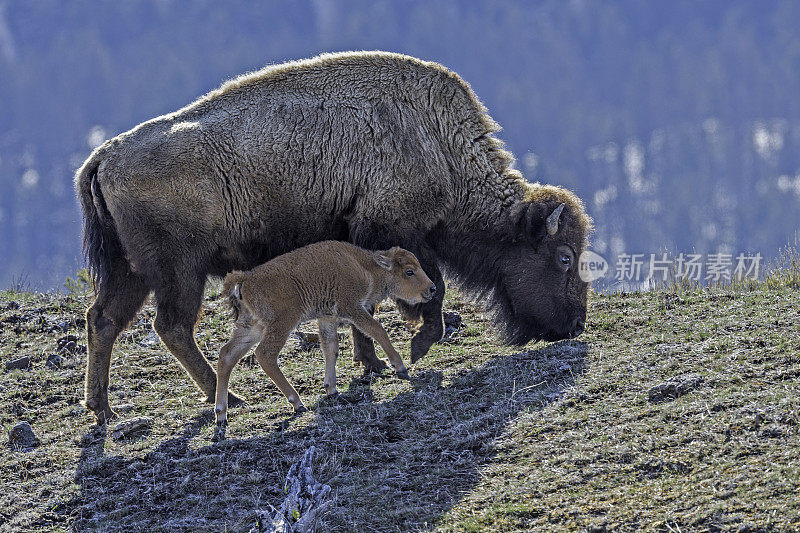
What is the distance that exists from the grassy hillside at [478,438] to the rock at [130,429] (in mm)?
77

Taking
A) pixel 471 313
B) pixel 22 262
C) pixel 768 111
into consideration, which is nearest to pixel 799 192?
pixel 768 111

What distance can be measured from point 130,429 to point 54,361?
7.21ft

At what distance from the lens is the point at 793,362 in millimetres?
6379

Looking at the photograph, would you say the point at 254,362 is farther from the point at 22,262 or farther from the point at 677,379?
the point at 22,262

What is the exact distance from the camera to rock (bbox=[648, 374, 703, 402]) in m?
6.12

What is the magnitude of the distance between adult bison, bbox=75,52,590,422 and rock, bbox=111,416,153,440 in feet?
1.77

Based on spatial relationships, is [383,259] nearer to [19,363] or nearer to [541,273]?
[541,273]

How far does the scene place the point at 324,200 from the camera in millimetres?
8211

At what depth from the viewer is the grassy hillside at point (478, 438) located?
4.93m

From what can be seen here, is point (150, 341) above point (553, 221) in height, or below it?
below

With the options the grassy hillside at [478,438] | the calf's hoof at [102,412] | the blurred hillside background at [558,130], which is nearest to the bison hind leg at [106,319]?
the calf's hoof at [102,412]

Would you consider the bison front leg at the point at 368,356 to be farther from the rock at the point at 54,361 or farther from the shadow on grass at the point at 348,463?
the rock at the point at 54,361

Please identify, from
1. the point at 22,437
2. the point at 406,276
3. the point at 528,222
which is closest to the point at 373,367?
the point at 406,276

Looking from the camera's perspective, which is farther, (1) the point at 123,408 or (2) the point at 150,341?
(2) the point at 150,341
